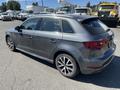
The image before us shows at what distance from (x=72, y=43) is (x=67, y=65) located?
709mm

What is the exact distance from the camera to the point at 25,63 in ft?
21.0

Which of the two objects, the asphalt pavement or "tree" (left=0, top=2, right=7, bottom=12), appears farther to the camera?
"tree" (left=0, top=2, right=7, bottom=12)

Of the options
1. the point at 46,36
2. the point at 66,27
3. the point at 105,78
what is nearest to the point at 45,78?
the point at 46,36

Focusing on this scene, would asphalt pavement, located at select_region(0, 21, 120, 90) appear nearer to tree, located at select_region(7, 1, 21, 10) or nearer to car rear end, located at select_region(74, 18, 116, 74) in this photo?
car rear end, located at select_region(74, 18, 116, 74)

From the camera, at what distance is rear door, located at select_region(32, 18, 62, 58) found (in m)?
5.30

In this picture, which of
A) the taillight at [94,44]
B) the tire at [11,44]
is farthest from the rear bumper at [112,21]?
the taillight at [94,44]

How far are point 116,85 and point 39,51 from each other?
2.52m

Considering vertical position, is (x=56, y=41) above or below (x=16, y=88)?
above

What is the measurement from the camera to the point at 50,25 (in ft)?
18.3

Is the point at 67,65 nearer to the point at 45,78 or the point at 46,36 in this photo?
the point at 45,78

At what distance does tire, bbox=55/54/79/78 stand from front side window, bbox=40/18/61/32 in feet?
2.59

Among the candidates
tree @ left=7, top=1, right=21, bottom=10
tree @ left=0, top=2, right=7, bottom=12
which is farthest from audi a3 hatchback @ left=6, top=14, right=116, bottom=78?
tree @ left=0, top=2, right=7, bottom=12

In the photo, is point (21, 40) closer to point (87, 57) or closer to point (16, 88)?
point (16, 88)

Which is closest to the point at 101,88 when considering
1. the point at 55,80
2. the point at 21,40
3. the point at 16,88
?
the point at 55,80
